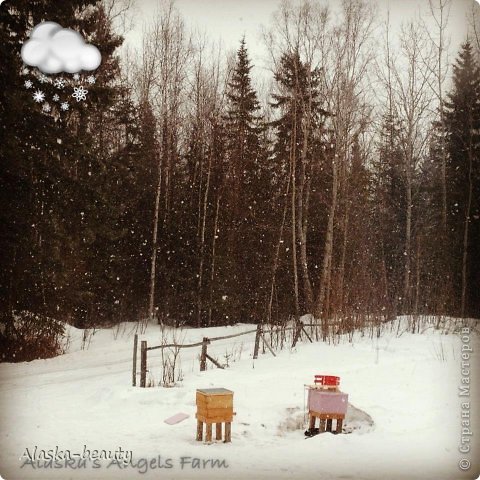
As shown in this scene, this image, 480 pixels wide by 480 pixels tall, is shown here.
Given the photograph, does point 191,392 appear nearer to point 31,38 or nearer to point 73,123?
point 31,38

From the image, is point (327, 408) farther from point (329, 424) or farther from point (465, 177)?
point (465, 177)

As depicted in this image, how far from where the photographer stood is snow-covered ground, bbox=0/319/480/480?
6.70m

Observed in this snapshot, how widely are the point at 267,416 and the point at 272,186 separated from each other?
17.2 m

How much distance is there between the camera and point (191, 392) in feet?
31.1

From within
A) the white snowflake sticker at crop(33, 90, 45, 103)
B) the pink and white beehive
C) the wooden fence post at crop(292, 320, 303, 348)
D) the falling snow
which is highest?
the falling snow

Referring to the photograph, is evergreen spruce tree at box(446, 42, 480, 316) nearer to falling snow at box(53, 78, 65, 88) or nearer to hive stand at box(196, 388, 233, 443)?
hive stand at box(196, 388, 233, 443)

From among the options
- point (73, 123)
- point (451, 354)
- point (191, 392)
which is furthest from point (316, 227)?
point (191, 392)

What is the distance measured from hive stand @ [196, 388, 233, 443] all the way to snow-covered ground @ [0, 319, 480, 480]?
18 centimetres

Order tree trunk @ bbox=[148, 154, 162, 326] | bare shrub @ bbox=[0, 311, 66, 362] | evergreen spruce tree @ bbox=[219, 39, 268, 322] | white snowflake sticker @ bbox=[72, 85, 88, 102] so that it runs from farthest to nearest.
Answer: evergreen spruce tree @ bbox=[219, 39, 268, 322] → tree trunk @ bbox=[148, 154, 162, 326] → bare shrub @ bbox=[0, 311, 66, 362] → white snowflake sticker @ bbox=[72, 85, 88, 102]

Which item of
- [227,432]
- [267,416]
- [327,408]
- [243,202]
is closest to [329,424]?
[327,408]

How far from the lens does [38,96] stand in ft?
35.3

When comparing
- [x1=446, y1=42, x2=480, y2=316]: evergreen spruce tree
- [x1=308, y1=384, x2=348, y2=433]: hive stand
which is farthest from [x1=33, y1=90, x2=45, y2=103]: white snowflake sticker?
[x1=446, y1=42, x2=480, y2=316]: evergreen spruce tree

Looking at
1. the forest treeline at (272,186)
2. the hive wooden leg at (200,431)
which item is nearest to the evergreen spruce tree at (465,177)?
the forest treeline at (272,186)

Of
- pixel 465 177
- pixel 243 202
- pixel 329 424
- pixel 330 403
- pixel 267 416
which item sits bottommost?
pixel 267 416
